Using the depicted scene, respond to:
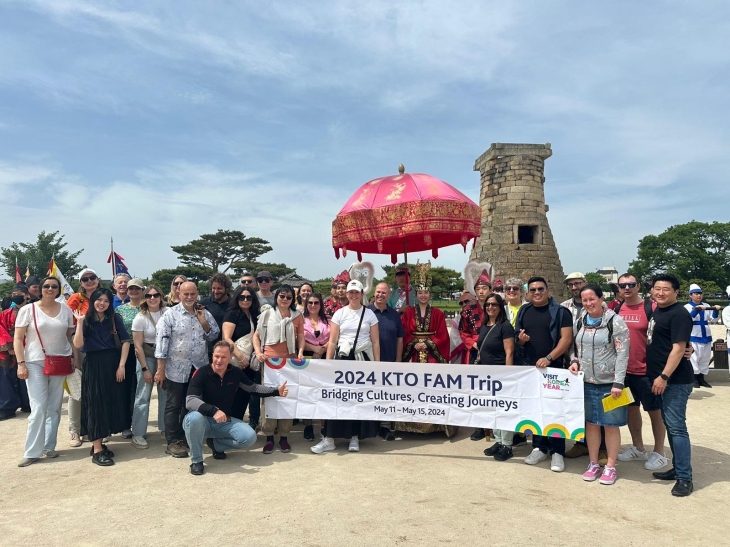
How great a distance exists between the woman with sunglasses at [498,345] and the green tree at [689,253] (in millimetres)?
50999

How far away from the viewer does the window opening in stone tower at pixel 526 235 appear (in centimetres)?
1733

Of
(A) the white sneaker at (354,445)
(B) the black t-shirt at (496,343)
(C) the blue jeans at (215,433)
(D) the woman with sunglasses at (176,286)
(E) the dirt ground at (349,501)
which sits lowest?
(E) the dirt ground at (349,501)

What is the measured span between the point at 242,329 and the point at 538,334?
120 inches

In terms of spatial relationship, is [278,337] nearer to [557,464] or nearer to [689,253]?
[557,464]

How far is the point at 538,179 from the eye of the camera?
679 inches

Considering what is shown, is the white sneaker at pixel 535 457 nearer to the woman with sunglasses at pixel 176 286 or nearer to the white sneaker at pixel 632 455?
the white sneaker at pixel 632 455

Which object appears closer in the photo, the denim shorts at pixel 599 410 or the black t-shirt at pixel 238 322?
the denim shorts at pixel 599 410

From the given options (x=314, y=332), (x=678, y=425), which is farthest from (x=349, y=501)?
(x=678, y=425)

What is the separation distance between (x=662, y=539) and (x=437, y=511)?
144cm

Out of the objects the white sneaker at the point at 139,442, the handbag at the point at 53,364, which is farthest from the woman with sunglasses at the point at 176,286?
the white sneaker at the point at 139,442

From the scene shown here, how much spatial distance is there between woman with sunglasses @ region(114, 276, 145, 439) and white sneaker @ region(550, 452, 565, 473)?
430 cm

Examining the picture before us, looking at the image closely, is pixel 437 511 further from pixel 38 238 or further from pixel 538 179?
pixel 38 238

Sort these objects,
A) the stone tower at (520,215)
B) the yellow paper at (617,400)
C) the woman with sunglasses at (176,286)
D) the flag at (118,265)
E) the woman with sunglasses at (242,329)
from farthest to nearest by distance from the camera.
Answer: the stone tower at (520,215) → the flag at (118,265) → the woman with sunglasses at (176,286) → the woman with sunglasses at (242,329) → the yellow paper at (617,400)

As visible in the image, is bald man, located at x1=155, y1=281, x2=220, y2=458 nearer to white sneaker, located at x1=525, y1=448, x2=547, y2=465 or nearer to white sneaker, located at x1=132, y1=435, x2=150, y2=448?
white sneaker, located at x1=132, y1=435, x2=150, y2=448
